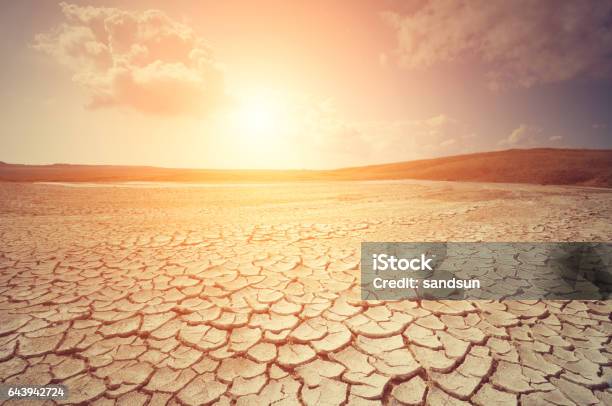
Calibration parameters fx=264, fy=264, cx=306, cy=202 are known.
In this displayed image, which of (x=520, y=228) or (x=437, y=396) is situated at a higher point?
(x=520, y=228)

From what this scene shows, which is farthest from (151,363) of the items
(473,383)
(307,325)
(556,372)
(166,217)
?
(166,217)

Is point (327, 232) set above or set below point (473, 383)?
above

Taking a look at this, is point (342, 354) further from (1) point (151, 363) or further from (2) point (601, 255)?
(2) point (601, 255)

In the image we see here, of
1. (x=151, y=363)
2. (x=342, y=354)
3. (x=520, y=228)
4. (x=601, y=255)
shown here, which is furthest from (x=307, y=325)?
(x=520, y=228)

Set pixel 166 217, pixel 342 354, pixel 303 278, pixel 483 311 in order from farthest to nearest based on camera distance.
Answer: pixel 166 217, pixel 303 278, pixel 483 311, pixel 342 354

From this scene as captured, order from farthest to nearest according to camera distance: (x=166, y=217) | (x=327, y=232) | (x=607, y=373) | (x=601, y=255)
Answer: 1. (x=166, y=217)
2. (x=327, y=232)
3. (x=601, y=255)
4. (x=607, y=373)

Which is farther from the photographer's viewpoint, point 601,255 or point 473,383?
point 601,255

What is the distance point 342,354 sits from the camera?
5.82 ft

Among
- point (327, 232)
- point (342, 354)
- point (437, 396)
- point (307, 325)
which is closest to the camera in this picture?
point (437, 396)

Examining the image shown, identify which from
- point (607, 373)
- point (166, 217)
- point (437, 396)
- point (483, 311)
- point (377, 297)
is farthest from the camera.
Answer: point (166, 217)

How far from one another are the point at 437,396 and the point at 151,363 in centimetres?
174

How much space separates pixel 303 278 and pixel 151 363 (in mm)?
1508

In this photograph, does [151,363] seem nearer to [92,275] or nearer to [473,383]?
[92,275]

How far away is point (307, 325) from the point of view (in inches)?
81.6
